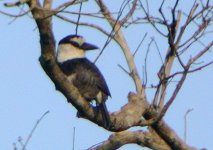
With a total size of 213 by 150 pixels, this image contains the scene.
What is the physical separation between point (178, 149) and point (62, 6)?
1758 millimetres

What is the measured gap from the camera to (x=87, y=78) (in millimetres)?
6043

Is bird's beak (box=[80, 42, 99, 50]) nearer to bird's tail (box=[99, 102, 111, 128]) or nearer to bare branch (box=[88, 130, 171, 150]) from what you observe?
bare branch (box=[88, 130, 171, 150])

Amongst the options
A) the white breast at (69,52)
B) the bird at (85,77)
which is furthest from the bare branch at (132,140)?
the white breast at (69,52)

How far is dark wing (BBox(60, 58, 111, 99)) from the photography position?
5918mm

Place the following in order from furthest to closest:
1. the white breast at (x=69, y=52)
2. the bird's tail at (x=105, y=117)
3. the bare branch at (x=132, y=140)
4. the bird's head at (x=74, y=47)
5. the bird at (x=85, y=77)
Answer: the bird's head at (x=74, y=47)
the white breast at (x=69, y=52)
the bird at (x=85, y=77)
the bare branch at (x=132, y=140)
the bird's tail at (x=105, y=117)

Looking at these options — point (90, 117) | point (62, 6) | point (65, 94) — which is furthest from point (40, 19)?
point (90, 117)

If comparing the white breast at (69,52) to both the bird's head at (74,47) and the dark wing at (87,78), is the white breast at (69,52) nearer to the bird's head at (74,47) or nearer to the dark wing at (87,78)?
the bird's head at (74,47)

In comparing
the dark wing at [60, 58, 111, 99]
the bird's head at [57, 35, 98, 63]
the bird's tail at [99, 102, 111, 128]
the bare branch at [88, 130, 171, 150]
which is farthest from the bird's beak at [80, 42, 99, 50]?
the bird's tail at [99, 102, 111, 128]

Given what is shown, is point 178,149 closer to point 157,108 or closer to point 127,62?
point 157,108

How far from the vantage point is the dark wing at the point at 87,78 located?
592 centimetres

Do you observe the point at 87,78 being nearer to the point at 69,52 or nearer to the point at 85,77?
the point at 85,77

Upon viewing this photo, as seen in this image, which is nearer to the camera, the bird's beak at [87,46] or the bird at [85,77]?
the bird at [85,77]

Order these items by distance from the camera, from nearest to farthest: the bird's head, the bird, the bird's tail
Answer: the bird's tail < the bird < the bird's head

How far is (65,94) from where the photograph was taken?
4.81 m
